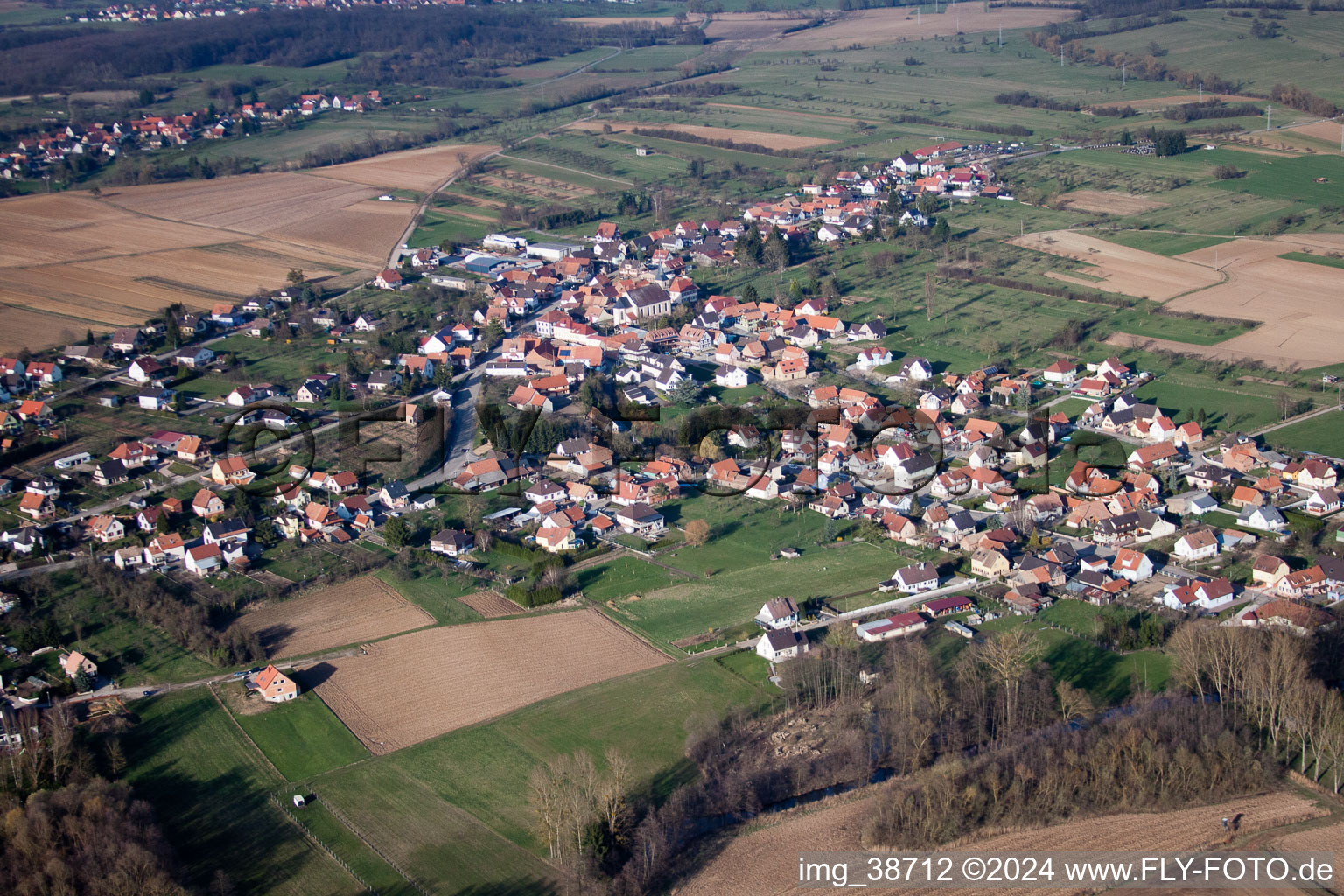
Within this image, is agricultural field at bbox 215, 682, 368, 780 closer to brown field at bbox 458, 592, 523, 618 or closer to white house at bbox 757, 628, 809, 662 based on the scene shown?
brown field at bbox 458, 592, 523, 618

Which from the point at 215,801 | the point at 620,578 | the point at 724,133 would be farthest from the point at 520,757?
the point at 724,133

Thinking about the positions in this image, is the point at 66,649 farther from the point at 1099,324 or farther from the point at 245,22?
the point at 245,22

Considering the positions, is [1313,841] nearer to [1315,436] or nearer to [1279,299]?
[1315,436]

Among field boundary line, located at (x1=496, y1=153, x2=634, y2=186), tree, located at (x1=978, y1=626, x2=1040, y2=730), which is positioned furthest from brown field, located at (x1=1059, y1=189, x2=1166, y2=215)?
tree, located at (x1=978, y1=626, x2=1040, y2=730)

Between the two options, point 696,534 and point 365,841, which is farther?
point 696,534

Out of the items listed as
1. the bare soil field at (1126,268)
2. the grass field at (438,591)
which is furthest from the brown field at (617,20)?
the grass field at (438,591)

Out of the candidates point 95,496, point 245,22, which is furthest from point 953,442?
point 245,22
